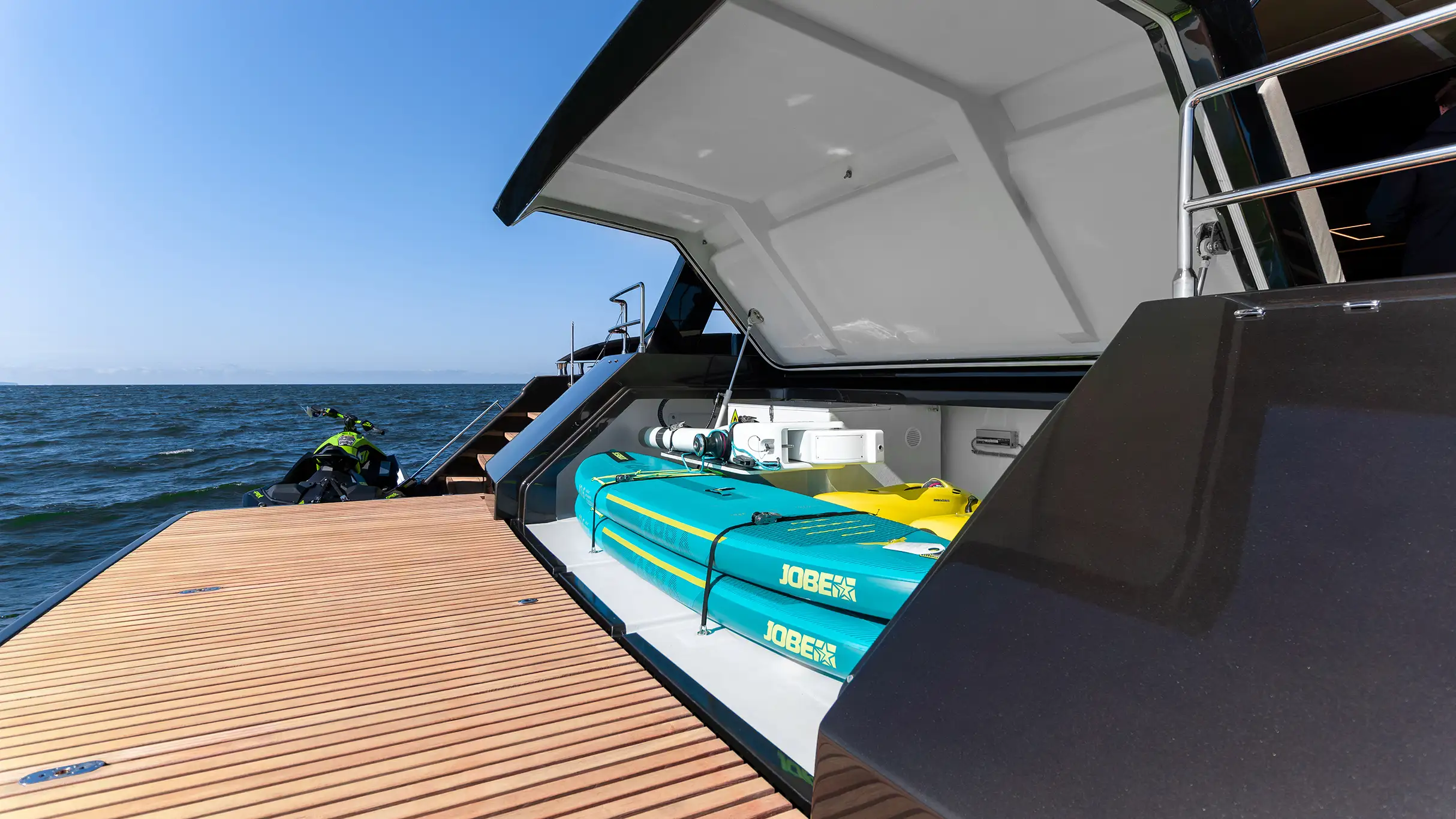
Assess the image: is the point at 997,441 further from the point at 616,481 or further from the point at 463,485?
the point at 463,485

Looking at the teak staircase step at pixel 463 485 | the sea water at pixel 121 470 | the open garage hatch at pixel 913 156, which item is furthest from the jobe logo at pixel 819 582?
the sea water at pixel 121 470

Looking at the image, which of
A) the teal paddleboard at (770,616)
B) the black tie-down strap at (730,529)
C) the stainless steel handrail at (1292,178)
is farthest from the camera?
the black tie-down strap at (730,529)

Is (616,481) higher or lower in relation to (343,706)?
higher

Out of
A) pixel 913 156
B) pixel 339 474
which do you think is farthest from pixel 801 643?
pixel 339 474

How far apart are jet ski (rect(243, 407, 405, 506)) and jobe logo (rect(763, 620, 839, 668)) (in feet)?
13.6

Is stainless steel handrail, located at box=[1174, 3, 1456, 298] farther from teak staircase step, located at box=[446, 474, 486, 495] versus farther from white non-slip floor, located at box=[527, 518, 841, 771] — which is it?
teak staircase step, located at box=[446, 474, 486, 495]

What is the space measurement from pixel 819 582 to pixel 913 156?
1.84 metres

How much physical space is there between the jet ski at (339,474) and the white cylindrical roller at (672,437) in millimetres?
2209

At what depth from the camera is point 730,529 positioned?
87.5 inches

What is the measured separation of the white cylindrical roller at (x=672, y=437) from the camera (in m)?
3.96

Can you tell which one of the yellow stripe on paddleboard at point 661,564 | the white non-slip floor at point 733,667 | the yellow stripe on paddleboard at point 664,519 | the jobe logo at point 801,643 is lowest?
the white non-slip floor at point 733,667

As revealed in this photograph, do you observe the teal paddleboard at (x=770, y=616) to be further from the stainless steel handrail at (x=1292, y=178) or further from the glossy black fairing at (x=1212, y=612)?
the stainless steel handrail at (x=1292, y=178)

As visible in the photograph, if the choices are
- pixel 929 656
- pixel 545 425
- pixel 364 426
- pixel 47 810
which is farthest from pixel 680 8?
pixel 364 426

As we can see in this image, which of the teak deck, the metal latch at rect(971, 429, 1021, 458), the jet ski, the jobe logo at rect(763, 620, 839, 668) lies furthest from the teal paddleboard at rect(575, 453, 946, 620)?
the jet ski
